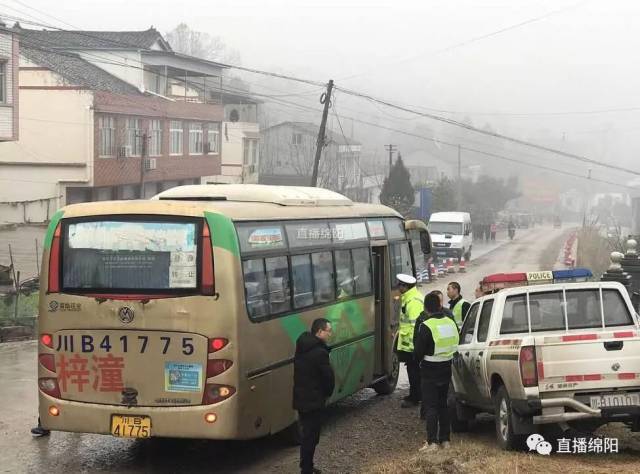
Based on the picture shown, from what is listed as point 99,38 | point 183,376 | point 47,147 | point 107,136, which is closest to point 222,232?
point 183,376

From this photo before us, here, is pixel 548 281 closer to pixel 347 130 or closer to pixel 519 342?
pixel 519 342

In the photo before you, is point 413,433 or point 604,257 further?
point 604,257

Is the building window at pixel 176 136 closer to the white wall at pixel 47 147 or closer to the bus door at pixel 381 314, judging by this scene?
the white wall at pixel 47 147

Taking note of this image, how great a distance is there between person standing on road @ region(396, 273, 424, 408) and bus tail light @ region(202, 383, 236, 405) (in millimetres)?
3839

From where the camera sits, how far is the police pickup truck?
29.8 feet

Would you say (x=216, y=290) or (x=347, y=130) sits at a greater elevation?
(x=347, y=130)

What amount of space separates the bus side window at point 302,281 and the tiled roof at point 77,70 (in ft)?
111

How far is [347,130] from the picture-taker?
16900 centimetres

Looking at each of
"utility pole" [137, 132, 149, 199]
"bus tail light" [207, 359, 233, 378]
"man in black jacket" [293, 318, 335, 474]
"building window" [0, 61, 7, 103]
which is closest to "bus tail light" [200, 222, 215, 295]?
"bus tail light" [207, 359, 233, 378]

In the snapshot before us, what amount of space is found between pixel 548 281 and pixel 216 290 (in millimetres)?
5026

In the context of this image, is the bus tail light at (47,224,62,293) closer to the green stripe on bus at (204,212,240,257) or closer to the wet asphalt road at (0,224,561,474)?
the green stripe on bus at (204,212,240,257)

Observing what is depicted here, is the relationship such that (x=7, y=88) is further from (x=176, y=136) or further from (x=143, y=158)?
(x=176, y=136)

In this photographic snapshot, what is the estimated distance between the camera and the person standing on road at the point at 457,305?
535 inches

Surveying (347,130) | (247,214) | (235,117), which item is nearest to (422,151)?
(347,130)
